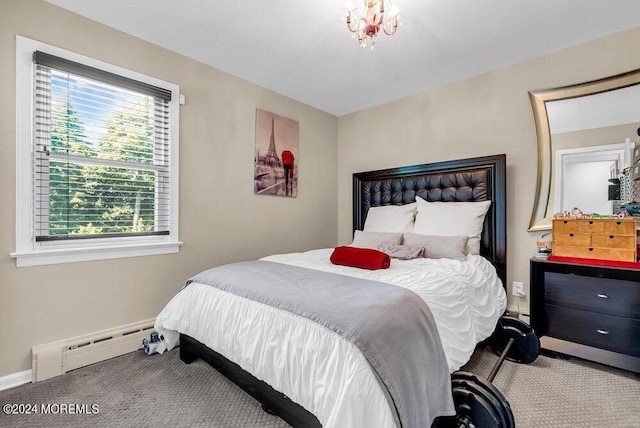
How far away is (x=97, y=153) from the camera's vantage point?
7.21ft

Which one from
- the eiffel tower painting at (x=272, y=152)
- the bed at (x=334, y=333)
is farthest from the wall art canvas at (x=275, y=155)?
the bed at (x=334, y=333)

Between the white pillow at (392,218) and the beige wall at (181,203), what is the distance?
0.81m

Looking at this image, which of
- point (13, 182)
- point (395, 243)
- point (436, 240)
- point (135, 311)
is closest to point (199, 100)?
point (13, 182)

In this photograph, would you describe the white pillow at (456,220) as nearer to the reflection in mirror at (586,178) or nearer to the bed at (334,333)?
the bed at (334,333)

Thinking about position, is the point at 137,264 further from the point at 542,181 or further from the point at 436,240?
the point at 542,181

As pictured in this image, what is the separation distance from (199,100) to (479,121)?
8.82ft

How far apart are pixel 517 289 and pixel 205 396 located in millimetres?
2670

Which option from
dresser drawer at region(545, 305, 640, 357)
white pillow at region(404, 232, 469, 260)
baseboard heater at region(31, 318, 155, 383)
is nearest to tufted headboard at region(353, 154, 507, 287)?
white pillow at region(404, 232, 469, 260)

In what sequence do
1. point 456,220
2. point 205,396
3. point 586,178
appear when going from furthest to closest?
point 456,220, point 586,178, point 205,396

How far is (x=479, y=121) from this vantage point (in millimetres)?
2924

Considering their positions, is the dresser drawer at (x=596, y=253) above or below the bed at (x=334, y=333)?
above

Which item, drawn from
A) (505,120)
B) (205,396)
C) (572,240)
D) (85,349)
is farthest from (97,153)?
(572,240)

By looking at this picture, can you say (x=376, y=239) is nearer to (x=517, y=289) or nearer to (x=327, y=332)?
(x=517, y=289)

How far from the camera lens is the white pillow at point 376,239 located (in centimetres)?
277
